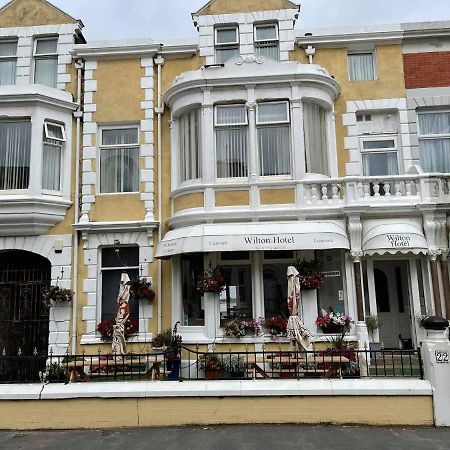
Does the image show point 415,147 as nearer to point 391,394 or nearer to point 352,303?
point 352,303

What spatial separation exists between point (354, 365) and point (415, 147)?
6.22 meters

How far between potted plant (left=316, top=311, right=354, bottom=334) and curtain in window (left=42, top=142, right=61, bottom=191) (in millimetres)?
7810

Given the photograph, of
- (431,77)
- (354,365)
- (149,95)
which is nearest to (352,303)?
(354,365)

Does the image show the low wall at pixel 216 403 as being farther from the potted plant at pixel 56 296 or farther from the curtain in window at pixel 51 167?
the curtain in window at pixel 51 167

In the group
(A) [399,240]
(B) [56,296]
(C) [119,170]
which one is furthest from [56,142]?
(A) [399,240]

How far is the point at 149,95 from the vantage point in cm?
1369

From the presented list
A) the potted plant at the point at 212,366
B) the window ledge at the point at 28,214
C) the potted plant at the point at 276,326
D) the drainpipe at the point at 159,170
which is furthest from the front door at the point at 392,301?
the window ledge at the point at 28,214

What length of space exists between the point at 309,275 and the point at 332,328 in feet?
4.56

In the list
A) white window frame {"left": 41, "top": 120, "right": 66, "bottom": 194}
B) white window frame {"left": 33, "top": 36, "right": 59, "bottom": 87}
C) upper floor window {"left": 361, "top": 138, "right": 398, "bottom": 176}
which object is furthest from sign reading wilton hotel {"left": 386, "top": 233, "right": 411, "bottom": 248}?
white window frame {"left": 33, "top": 36, "right": 59, "bottom": 87}

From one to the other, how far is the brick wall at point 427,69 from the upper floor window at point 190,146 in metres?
5.90

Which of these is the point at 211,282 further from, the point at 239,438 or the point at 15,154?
the point at 15,154

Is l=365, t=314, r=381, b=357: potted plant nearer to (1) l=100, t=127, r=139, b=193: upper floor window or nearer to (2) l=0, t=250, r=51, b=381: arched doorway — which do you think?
(1) l=100, t=127, r=139, b=193: upper floor window

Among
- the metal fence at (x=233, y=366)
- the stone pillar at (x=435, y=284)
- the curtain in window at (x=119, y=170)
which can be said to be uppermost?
the curtain in window at (x=119, y=170)

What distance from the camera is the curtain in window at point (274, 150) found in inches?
494
